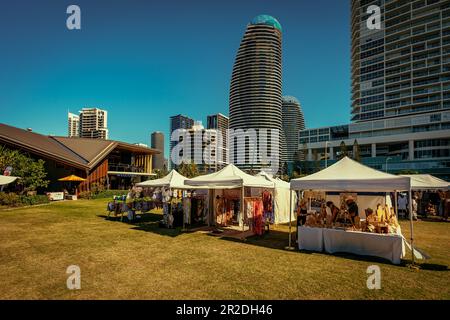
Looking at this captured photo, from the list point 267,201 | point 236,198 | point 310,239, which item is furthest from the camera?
point 267,201

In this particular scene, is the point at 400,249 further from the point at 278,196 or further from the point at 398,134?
the point at 398,134

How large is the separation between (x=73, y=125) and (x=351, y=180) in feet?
597

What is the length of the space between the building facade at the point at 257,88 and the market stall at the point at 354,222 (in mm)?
135775

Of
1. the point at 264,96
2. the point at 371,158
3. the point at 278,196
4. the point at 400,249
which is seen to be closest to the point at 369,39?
the point at 371,158

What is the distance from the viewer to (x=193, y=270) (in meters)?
6.91

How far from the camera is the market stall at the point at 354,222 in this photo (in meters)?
8.02

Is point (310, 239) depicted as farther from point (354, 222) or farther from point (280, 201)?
point (280, 201)

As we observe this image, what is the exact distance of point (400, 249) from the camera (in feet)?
25.3

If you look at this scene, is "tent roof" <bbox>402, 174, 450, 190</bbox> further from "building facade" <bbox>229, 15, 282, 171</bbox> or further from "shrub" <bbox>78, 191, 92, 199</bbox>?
"building facade" <bbox>229, 15, 282, 171</bbox>

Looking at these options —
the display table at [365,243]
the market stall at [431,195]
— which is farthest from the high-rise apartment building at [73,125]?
the display table at [365,243]

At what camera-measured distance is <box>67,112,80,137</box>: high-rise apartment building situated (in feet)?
531

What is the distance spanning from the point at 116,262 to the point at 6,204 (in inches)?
727

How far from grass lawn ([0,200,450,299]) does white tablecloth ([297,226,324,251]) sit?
1.55 feet

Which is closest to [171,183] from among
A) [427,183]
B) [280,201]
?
[280,201]
